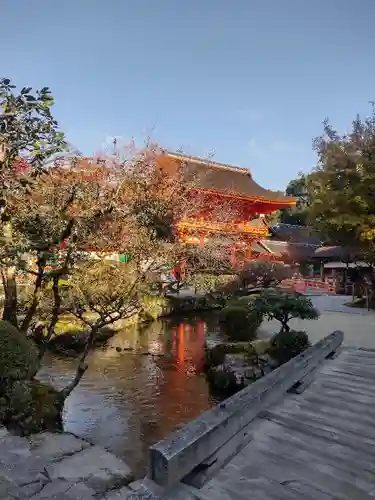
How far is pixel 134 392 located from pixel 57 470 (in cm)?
437

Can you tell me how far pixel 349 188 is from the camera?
15.9m

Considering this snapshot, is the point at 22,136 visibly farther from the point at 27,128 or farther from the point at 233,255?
the point at 233,255

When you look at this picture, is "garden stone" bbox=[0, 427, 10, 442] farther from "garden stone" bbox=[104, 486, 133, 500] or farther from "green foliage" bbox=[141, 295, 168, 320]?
"green foliage" bbox=[141, 295, 168, 320]

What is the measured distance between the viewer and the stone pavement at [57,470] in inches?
128

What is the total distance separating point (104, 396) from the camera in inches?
304

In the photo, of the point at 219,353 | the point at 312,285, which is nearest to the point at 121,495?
the point at 219,353

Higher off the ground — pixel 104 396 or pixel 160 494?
pixel 160 494

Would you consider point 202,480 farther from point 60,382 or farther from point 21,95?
point 60,382

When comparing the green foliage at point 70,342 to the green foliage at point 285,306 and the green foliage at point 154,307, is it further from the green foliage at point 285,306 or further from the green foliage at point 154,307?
the green foliage at point 285,306

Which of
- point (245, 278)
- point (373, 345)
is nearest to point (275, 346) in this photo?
point (373, 345)

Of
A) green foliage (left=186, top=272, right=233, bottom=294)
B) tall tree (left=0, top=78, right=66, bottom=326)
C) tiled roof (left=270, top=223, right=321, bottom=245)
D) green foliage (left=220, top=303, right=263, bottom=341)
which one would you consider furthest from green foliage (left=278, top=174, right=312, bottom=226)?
Answer: tall tree (left=0, top=78, right=66, bottom=326)

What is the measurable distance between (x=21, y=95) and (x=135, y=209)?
529 cm

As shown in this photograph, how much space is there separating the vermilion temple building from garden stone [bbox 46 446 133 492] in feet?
45.0

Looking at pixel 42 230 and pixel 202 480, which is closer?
pixel 202 480
